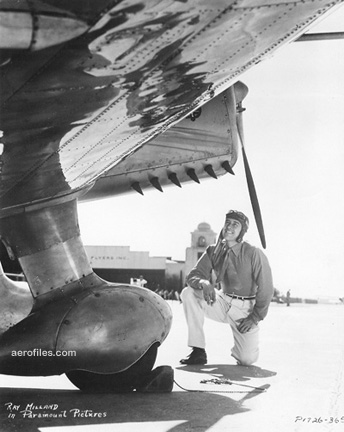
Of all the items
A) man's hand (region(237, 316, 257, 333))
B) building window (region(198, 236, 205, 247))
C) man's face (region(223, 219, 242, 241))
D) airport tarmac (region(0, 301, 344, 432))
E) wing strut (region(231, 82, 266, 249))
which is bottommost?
building window (region(198, 236, 205, 247))

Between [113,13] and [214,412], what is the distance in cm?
229

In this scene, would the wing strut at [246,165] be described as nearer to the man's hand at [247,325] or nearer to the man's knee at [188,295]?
the man's hand at [247,325]

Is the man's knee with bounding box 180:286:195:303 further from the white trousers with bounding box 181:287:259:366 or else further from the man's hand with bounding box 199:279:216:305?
the man's hand with bounding box 199:279:216:305

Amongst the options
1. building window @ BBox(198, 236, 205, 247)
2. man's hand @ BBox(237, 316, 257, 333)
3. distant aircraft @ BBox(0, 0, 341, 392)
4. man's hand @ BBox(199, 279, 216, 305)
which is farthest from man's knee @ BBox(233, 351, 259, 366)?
building window @ BBox(198, 236, 205, 247)

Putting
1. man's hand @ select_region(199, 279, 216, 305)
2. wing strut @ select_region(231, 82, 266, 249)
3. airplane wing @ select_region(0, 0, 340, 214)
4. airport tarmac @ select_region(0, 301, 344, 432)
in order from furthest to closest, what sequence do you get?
man's hand @ select_region(199, 279, 216, 305) < wing strut @ select_region(231, 82, 266, 249) < airport tarmac @ select_region(0, 301, 344, 432) < airplane wing @ select_region(0, 0, 340, 214)

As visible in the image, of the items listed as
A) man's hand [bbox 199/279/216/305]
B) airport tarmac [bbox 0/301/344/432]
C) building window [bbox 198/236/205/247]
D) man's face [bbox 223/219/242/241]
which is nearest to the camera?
airport tarmac [bbox 0/301/344/432]

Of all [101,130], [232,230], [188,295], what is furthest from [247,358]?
[101,130]

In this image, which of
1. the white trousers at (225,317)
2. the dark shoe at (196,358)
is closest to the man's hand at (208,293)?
the white trousers at (225,317)

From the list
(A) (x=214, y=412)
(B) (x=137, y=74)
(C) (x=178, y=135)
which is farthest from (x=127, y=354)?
(B) (x=137, y=74)

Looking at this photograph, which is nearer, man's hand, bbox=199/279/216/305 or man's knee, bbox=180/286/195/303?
man's hand, bbox=199/279/216/305

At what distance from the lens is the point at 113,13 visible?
5.70 feet

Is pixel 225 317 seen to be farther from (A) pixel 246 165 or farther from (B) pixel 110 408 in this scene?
(B) pixel 110 408

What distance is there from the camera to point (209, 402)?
3549mm

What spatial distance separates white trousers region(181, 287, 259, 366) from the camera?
5.20m
